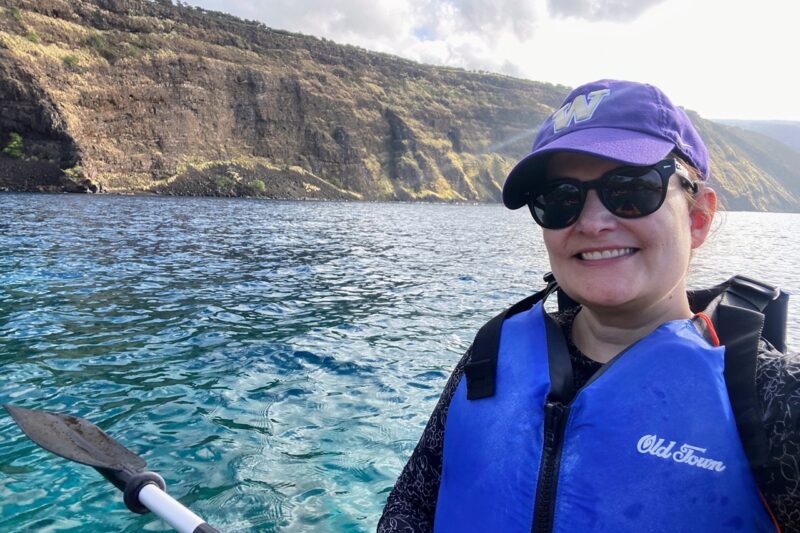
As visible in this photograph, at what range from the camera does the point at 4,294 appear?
32.5 ft

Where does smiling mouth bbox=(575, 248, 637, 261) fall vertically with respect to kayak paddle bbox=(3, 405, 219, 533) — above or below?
above

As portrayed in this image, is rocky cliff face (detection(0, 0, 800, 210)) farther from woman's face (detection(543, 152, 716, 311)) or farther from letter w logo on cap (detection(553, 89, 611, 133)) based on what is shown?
woman's face (detection(543, 152, 716, 311))

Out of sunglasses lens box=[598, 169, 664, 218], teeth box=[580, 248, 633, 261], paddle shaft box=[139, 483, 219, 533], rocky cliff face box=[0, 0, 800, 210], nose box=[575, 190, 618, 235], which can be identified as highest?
rocky cliff face box=[0, 0, 800, 210]

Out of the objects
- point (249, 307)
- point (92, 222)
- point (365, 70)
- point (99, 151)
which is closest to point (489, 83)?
point (365, 70)

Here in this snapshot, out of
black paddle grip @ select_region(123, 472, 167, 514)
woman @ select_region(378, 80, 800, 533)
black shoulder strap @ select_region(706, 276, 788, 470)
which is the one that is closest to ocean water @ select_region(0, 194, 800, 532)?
black shoulder strap @ select_region(706, 276, 788, 470)

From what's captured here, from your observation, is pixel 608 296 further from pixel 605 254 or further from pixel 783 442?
pixel 783 442

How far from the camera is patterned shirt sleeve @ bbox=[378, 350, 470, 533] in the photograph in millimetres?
2236

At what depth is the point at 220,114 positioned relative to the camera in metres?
81.4

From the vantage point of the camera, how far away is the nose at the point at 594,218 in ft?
6.02

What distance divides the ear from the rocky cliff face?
65225 millimetres

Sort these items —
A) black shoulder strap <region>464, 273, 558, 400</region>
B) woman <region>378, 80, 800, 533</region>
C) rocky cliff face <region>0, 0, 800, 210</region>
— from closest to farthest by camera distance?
woman <region>378, 80, 800, 533</region>
black shoulder strap <region>464, 273, 558, 400</region>
rocky cliff face <region>0, 0, 800, 210</region>

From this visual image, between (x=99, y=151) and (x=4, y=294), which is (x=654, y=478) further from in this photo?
(x=99, y=151)

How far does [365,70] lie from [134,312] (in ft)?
381

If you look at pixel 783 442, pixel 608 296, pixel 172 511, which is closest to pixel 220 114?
pixel 172 511
